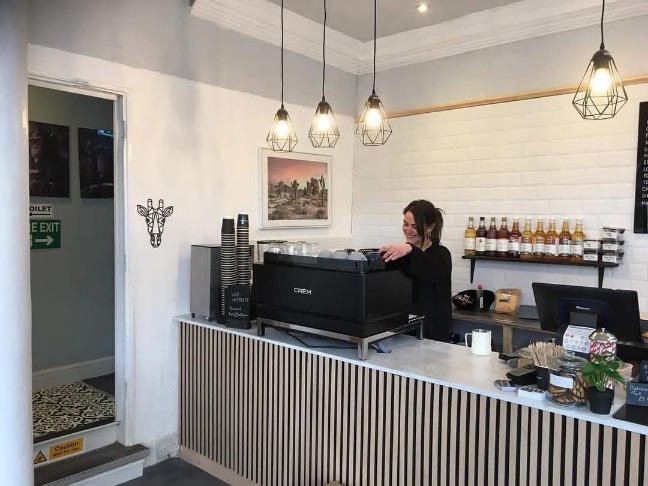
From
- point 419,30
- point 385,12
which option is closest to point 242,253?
point 385,12

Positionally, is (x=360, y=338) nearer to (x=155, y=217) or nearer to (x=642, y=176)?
(x=155, y=217)

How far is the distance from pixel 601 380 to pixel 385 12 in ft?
10.1

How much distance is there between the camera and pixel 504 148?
404cm

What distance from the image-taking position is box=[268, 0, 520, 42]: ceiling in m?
3.85

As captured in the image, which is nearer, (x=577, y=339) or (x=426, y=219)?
(x=577, y=339)

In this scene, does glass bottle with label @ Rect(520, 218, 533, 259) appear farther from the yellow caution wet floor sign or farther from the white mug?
the yellow caution wet floor sign

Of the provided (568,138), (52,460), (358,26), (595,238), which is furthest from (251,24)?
(52,460)

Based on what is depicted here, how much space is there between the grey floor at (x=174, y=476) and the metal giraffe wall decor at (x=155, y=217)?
1.32 m

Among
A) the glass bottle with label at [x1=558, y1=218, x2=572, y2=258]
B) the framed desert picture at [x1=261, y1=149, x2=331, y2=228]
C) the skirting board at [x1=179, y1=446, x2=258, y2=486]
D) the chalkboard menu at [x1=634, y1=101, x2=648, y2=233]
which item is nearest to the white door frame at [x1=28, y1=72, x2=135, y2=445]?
the skirting board at [x1=179, y1=446, x2=258, y2=486]

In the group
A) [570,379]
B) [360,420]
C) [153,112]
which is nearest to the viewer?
[570,379]

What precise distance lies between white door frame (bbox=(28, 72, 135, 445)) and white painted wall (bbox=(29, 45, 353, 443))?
0.9 inches

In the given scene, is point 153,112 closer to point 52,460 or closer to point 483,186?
point 52,460

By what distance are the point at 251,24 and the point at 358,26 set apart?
0.91m

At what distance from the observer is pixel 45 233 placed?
4125mm
